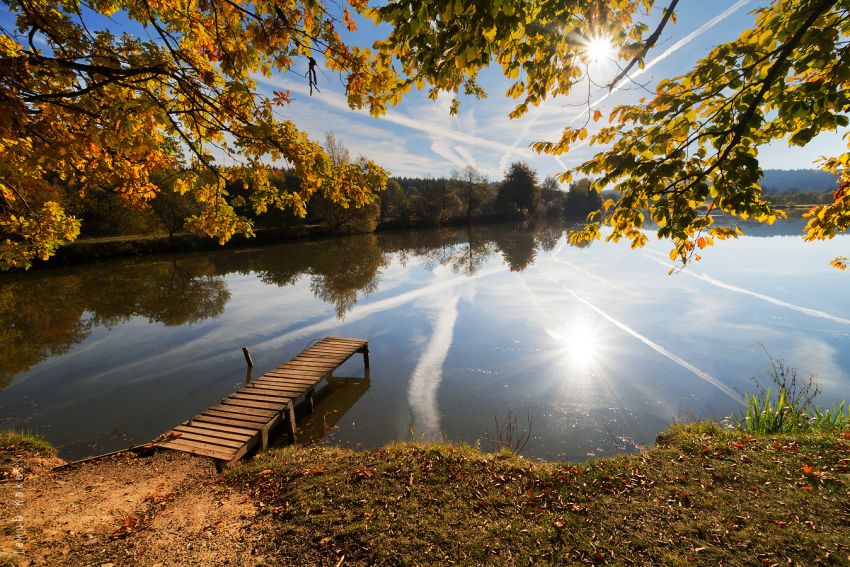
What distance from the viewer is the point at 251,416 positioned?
27.7 ft

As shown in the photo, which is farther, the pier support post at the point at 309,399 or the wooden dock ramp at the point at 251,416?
the pier support post at the point at 309,399

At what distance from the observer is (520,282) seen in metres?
24.4

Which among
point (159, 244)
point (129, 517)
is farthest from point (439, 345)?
point (159, 244)

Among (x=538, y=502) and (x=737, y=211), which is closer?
(x=737, y=211)

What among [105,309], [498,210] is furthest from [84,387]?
[498,210]

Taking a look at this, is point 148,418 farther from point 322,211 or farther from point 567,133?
point 322,211

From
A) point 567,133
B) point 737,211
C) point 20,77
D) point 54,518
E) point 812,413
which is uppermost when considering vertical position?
point 20,77

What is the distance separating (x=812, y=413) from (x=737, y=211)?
31.1 feet

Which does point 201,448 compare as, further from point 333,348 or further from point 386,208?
point 386,208

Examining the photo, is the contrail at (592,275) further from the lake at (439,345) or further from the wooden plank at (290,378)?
the wooden plank at (290,378)

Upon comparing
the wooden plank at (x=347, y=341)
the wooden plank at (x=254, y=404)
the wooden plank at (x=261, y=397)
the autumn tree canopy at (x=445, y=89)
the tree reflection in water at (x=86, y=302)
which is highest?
the autumn tree canopy at (x=445, y=89)

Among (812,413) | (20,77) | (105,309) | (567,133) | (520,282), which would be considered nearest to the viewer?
(20,77)

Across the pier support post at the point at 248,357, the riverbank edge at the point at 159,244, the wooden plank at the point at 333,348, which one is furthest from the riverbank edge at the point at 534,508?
the riverbank edge at the point at 159,244

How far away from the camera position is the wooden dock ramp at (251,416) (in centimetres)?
Answer: 738
